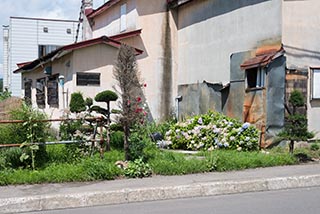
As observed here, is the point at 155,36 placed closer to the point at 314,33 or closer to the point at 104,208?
the point at 314,33

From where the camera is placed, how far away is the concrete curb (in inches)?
278

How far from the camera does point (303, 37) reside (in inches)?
490

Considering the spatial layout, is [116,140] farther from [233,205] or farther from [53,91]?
[53,91]

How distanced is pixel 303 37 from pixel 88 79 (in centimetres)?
720

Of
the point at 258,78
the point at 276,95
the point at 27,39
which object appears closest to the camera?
the point at 276,95

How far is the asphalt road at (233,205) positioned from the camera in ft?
22.3

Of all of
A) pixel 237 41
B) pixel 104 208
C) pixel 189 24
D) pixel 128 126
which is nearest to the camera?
pixel 104 208

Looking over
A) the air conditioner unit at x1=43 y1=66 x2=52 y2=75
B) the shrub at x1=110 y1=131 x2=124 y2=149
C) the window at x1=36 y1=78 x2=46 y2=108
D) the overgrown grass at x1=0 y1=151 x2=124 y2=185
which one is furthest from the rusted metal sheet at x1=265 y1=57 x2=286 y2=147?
the window at x1=36 y1=78 x2=46 y2=108

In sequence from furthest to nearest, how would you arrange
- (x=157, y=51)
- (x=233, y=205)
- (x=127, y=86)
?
(x=157, y=51), (x=127, y=86), (x=233, y=205)

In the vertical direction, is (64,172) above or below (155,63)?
below

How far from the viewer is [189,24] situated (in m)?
17.0

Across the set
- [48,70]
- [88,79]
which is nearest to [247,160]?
[88,79]

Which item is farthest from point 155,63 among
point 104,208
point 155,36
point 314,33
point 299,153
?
point 104,208

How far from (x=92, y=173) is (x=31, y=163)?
1.35m
